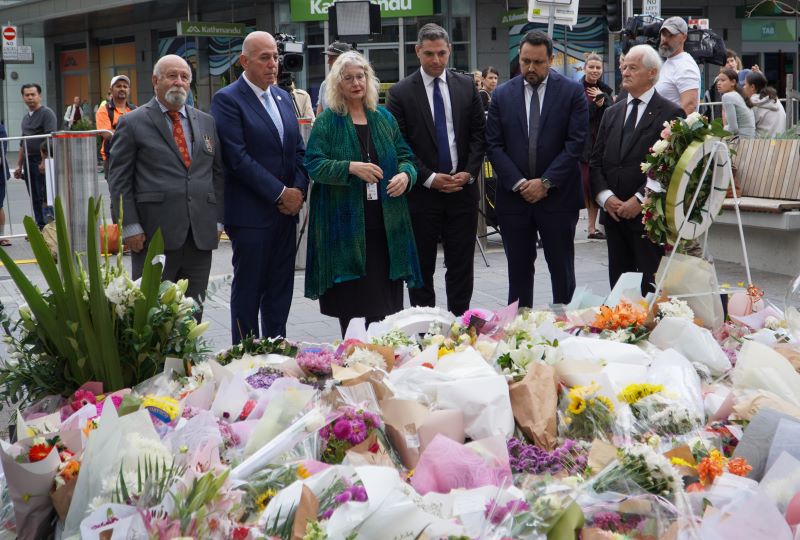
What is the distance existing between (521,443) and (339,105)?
3440mm

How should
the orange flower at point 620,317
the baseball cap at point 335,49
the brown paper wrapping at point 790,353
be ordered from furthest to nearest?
the baseball cap at point 335,49 → the orange flower at point 620,317 → the brown paper wrapping at point 790,353

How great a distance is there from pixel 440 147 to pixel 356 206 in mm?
939

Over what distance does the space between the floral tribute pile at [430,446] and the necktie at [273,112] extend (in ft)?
9.01

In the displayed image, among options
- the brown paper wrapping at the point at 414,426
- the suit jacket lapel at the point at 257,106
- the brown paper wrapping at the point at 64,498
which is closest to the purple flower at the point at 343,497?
the brown paper wrapping at the point at 414,426

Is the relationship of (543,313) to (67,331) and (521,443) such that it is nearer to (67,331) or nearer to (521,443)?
(521,443)

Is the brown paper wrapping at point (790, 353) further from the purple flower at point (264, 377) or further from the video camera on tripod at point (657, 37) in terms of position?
the video camera on tripod at point (657, 37)

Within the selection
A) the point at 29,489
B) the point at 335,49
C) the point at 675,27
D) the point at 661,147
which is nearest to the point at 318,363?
the point at 29,489

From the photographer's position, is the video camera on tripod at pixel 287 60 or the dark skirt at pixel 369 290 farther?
the video camera on tripod at pixel 287 60

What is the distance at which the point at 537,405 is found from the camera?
3.27m

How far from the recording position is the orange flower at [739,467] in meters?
2.80

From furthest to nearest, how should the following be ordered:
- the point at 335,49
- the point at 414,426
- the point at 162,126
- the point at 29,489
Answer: the point at 335,49 < the point at 162,126 < the point at 414,426 < the point at 29,489

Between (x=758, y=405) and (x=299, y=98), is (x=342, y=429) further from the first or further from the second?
(x=299, y=98)

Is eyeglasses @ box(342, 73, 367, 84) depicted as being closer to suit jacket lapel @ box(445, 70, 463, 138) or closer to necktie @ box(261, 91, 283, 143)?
necktie @ box(261, 91, 283, 143)

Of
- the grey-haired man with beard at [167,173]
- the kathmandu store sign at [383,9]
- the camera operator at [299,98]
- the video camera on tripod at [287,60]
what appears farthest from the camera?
the kathmandu store sign at [383,9]
